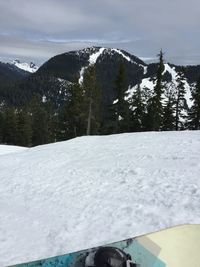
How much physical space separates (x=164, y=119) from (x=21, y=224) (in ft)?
139

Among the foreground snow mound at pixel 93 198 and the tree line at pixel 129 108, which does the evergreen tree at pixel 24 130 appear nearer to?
the tree line at pixel 129 108

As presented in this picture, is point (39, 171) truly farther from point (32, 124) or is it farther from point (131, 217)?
point (32, 124)

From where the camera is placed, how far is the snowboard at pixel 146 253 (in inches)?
206

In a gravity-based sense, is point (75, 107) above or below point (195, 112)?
above

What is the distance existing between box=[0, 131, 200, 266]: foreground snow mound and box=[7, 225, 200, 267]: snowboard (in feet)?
6.53

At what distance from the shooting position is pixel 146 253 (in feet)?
18.6

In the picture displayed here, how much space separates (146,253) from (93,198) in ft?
17.0

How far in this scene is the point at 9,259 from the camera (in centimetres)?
782

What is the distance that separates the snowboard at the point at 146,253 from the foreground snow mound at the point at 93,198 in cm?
199

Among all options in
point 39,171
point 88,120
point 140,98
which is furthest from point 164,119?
point 39,171

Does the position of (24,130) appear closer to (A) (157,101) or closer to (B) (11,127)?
(B) (11,127)

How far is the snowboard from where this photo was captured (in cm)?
524

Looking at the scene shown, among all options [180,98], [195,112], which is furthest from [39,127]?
[195,112]

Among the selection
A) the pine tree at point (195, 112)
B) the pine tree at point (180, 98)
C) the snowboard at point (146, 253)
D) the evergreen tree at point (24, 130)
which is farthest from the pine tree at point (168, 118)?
the snowboard at point (146, 253)
